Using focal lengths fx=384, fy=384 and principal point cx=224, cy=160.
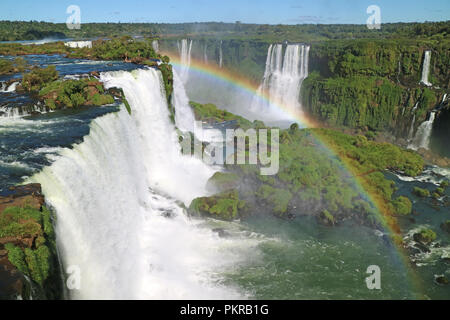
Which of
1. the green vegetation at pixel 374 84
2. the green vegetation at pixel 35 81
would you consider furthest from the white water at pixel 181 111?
the green vegetation at pixel 374 84

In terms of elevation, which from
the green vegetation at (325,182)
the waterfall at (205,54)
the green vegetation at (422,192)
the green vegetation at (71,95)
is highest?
the waterfall at (205,54)

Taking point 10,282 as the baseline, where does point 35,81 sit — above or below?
above

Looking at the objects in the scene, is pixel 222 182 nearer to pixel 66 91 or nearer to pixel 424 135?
pixel 66 91

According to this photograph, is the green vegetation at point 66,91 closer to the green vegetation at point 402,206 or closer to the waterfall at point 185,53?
the green vegetation at point 402,206

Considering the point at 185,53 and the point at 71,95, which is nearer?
the point at 71,95

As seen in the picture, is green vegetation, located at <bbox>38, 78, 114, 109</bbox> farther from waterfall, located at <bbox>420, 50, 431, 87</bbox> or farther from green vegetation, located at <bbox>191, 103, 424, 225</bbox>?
waterfall, located at <bbox>420, 50, 431, 87</bbox>

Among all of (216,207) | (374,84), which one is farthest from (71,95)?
(374,84)

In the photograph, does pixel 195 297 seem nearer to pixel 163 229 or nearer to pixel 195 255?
pixel 195 255
